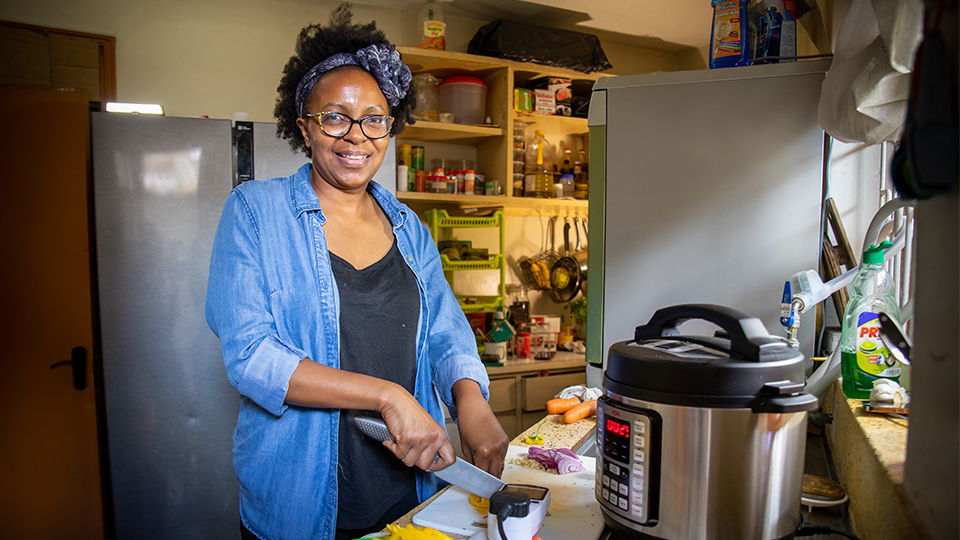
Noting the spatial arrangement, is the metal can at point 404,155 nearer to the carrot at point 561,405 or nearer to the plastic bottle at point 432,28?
the plastic bottle at point 432,28

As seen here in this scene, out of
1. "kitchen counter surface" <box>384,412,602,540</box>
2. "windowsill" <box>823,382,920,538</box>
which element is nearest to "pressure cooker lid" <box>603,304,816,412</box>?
"windowsill" <box>823,382,920,538</box>

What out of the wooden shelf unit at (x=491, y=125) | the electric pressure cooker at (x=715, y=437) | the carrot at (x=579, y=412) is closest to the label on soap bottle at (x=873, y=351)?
the electric pressure cooker at (x=715, y=437)

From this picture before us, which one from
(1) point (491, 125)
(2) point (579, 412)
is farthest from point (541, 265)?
(2) point (579, 412)

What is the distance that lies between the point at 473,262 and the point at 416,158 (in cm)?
63

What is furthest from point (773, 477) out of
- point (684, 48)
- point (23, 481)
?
point (684, 48)

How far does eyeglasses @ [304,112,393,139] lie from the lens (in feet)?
3.57

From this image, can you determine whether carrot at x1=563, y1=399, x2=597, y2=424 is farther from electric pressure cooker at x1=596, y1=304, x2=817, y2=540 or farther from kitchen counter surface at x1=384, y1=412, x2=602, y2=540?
electric pressure cooker at x1=596, y1=304, x2=817, y2=540

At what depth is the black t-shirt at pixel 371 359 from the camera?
1.05 meters

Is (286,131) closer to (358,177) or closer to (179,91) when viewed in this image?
(358,177)

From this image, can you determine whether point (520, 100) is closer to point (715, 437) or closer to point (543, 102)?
point (543, 102)

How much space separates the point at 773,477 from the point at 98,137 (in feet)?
7.08

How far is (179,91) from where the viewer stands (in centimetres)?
263

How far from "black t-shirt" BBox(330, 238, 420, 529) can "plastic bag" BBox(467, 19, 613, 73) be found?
2.11 meters

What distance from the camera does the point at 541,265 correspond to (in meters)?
3.32
